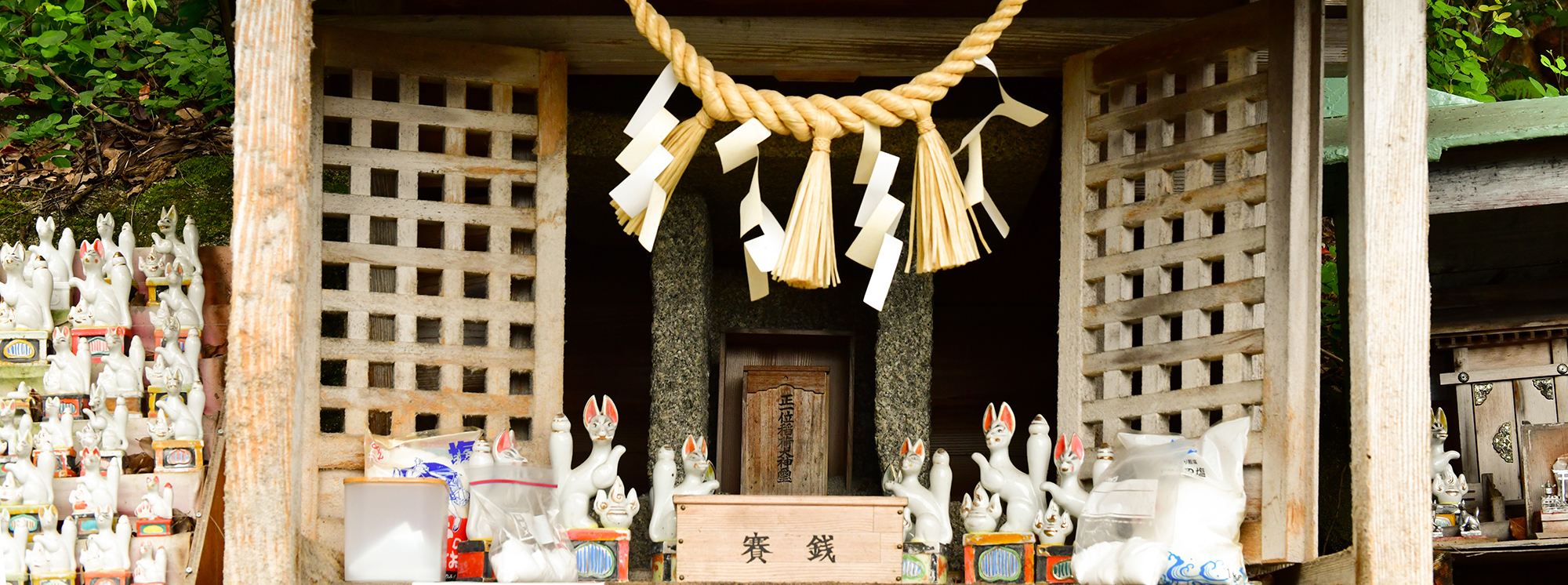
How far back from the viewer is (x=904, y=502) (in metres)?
2.51

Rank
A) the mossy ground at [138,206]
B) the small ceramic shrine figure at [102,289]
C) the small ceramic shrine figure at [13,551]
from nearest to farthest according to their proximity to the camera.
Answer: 1. the small ceramic shrine figure at [13,551]
2. the small ceramic shrine figure at [102,289]
3. the mossy ground at [138,206]

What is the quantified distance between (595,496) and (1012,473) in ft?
2.96

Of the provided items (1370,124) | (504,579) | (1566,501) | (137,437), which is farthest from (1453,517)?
(137,437)

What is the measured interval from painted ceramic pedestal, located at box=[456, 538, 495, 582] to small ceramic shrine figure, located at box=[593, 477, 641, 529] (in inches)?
9.4

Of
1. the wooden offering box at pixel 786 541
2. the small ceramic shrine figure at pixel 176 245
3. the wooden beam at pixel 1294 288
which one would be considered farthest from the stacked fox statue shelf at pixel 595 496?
the wooden beam at pixel 1294 288

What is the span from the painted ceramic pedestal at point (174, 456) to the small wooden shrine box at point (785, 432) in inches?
51.8

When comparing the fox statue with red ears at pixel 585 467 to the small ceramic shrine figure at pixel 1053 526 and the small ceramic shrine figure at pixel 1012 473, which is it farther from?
the small ceramic shrine figure at pixel 1053 526

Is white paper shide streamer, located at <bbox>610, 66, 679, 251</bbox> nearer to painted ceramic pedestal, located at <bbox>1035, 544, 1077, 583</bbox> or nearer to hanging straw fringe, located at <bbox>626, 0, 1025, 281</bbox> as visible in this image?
hanging straw fringe, located at <bbox>626, 0, 1025, 281</bbox>

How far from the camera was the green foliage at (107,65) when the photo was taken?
4039 mm

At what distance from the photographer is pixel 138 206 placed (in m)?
3.51

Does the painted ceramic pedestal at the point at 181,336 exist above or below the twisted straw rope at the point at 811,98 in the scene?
below

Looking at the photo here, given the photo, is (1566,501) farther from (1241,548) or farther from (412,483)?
(412,483)

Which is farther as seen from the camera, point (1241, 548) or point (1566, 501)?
point (1566, 501)

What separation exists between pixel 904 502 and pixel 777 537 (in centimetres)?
26
